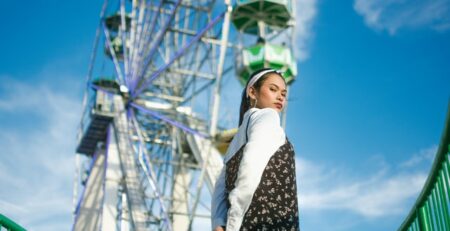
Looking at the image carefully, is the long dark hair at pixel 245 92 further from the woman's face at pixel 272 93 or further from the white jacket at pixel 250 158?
the white jacket at pixel 250 158

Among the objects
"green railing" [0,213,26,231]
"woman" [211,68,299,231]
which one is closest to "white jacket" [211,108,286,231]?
"woman" [211,68,299,231]

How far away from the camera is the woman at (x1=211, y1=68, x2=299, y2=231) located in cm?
240

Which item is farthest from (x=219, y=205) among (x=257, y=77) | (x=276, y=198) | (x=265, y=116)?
(x=257, y=77)

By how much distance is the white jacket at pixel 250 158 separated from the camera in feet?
7.83

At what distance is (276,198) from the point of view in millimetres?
2514

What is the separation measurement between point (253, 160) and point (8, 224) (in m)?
1.77

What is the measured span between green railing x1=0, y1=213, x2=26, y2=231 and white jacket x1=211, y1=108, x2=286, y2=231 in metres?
1.37

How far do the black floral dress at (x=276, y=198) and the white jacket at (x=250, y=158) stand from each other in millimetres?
66

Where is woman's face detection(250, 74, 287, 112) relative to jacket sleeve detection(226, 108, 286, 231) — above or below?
above

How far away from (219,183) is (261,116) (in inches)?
15.8

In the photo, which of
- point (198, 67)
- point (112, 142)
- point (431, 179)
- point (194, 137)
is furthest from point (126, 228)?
point (431, 179)

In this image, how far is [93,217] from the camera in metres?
19.7

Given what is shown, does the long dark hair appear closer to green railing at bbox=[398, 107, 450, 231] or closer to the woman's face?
the woman's face

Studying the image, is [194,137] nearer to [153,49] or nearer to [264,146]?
[153,49]
